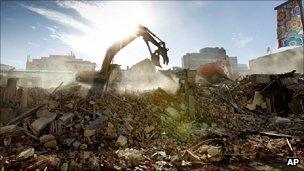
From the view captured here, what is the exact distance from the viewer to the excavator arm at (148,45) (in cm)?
1250

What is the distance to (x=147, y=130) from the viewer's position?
9617 mm

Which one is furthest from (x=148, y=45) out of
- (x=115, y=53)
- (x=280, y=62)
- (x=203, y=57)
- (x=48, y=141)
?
(x=203, y=57)

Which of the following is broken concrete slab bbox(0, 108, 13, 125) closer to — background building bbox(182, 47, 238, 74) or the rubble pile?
the rubble pile

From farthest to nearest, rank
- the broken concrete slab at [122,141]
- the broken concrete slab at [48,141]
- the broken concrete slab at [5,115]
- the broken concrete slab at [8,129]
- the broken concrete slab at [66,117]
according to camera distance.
Answer: the broken concrete slab at [5,115], the broken concrete slab at [66,117], the broken concrete slab at [8,129], the broken concrete slab at [122,141], the broken concrete slab at [48,141]

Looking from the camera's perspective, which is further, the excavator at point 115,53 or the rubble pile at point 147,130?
the excavator at point 115,53

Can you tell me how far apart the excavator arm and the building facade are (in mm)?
39465

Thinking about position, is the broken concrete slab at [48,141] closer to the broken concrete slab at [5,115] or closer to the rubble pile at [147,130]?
the rubble pile at [147,130]

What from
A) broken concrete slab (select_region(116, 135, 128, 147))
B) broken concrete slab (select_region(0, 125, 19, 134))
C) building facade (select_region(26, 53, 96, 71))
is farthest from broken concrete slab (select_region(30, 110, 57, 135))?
building facade (select_region(26, 53, 96, 71))

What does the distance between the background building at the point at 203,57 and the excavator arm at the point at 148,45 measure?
103 feet

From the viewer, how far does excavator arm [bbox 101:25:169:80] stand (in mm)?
12500

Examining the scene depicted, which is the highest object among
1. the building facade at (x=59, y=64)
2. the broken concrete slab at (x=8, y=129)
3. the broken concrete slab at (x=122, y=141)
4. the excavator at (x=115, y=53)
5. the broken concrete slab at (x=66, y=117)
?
the building facade at (x=59, y=64)

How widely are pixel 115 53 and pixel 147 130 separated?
5128 millimetres

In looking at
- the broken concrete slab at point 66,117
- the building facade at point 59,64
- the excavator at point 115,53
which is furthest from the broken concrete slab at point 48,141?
the building facade at point 59,64

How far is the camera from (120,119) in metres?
10.1
